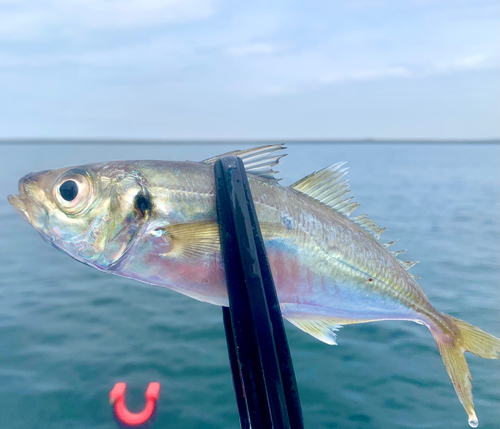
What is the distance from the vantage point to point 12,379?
5867 mm

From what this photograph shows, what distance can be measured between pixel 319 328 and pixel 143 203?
1089 millimetres

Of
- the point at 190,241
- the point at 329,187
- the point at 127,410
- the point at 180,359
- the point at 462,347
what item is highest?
the point at 329,187

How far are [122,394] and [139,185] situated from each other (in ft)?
16.0

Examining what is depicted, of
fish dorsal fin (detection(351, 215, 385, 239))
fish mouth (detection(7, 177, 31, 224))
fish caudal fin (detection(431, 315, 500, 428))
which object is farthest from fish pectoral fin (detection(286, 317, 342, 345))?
fish mouth (detection(7, 177, 31, 224))

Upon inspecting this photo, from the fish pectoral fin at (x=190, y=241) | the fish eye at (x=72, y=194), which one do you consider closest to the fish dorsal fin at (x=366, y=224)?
the fish pectoral fin at (x=190, y=241)

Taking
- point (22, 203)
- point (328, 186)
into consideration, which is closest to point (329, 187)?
point (328, 186)

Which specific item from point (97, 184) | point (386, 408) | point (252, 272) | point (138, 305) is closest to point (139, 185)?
point (97, 184)

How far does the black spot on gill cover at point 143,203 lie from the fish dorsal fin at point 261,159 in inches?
14.1

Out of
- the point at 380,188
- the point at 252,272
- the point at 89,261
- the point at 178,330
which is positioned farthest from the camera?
the point at 380,188

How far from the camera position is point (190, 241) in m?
1.57

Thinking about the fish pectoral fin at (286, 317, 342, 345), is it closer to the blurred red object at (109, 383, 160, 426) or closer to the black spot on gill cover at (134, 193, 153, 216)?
the black spot on gill cover at (134, 193, 153, 216)

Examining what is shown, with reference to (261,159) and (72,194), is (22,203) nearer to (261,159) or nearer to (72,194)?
(72,194)

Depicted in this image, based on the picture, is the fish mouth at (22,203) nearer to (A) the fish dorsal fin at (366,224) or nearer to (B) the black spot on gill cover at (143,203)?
(B) the black spot on gill cover at (143,203)

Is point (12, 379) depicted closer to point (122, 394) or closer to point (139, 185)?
point (122, 394)
